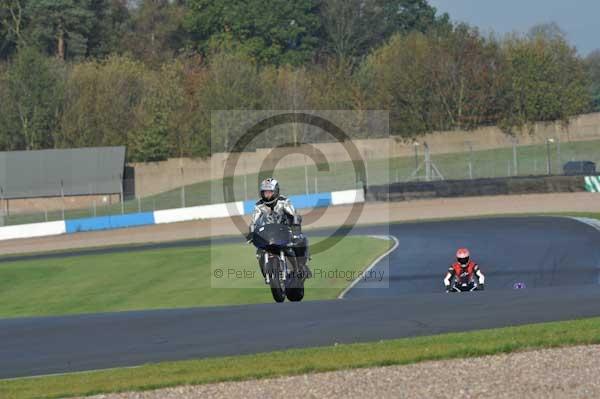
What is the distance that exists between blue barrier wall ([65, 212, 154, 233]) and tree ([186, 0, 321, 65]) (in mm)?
49312

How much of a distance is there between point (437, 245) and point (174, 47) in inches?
3184

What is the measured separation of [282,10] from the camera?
106m

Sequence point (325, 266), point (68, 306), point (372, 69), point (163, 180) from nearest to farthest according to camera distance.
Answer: point (68, 306)
point (325, 266)
point (163, 180)
point (372, 69)

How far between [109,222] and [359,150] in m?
19.0

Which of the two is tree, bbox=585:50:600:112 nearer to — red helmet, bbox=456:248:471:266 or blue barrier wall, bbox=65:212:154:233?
blue barrier wall, bbox=65:212:154:233

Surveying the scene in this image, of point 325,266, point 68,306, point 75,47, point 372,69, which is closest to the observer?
point 68,306

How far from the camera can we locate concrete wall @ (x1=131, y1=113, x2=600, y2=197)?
62.3 m

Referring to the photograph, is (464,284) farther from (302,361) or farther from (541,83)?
(541,83)

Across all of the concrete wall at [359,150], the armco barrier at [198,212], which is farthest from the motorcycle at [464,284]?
the concrete wall at [359,150]

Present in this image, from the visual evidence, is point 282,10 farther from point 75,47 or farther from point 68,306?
point 68,306

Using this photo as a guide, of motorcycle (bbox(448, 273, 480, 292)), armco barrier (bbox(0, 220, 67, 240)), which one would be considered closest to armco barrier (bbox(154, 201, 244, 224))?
armco barrier (bbox(0, 220, 67, 240))

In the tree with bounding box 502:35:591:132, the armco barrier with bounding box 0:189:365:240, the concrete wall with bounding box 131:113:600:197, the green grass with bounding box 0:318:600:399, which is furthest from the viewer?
the tree with bounding box 502:35:591:132

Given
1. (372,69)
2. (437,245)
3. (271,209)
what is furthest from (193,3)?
(271,209)

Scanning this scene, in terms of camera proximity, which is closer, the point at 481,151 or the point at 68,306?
the point at 68,306
